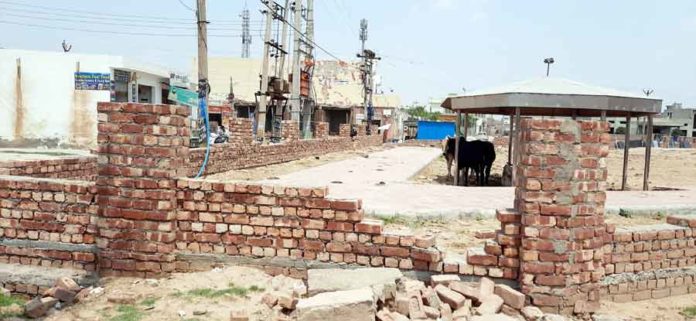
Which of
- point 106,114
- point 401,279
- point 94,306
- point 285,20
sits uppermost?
point 285,20

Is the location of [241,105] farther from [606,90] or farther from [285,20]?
[606,90]

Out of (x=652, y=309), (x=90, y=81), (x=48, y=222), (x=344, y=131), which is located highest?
(x=90, y=81)

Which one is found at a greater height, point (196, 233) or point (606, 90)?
point (606, 90)

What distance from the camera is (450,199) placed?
27.9 feet

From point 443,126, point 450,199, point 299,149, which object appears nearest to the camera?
point 450,199

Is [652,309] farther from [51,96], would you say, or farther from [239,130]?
[51,96]

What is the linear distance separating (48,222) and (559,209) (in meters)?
4.42

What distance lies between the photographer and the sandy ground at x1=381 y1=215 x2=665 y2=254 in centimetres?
556

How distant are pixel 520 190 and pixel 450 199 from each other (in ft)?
14.1

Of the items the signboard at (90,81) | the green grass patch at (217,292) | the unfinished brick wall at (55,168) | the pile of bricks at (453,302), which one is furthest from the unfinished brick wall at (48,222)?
the signboard at (90,81)

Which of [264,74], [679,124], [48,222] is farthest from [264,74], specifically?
[679,124]

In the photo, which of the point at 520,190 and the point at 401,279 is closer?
the point at 401,279

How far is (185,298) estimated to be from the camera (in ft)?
13.0

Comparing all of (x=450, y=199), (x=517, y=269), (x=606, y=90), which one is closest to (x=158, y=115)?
(x=517, y=269)
